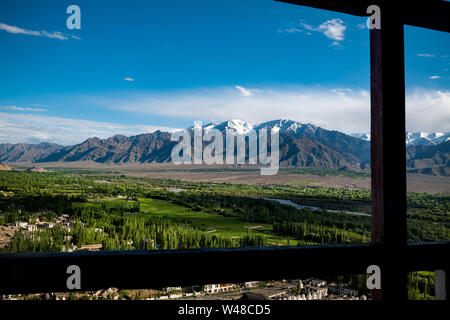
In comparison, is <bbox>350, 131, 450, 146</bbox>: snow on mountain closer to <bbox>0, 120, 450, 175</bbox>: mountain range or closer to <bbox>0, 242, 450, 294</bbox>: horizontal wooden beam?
<bbox>0, 120, 450, 175</bbox>: mountain range

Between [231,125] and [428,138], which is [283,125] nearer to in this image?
[231,125]

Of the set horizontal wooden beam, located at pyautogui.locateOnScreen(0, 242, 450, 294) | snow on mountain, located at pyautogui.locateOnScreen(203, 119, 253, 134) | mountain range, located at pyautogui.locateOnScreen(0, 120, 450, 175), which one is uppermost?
snow on mountain, located at pyautogui.locateOnScreen(203, 119, 253, 134)

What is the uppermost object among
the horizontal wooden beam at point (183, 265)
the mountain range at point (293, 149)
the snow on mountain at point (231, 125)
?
the snow on mountain at point (231, 125)

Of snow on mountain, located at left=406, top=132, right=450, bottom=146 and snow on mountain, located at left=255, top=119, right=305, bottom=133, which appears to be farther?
snow on mountain, located at left=255, top=119, right=305, bottom=133

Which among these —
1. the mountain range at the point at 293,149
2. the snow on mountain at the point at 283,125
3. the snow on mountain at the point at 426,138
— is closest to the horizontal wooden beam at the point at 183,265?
the mountain range at the point at 293,149

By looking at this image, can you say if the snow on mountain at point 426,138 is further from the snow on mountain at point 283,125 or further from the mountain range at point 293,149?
the snow on mountain at point 283,125

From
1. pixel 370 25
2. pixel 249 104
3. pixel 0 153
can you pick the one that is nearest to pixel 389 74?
pixel 370 25

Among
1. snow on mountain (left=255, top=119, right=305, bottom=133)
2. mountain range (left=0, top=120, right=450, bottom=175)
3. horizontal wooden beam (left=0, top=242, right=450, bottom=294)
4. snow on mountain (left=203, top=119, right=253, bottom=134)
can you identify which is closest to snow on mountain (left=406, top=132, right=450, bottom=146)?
mountain range (left=0, top=120, right=450, bottom=175)
